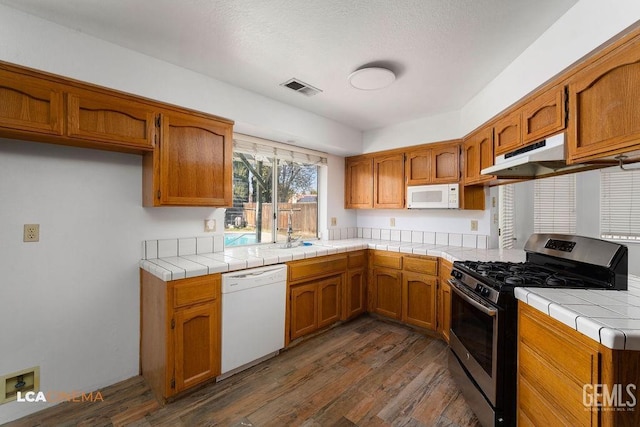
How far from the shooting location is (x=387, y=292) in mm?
3223

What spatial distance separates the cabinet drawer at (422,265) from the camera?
285 centimetres

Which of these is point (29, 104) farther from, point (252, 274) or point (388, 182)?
point (388, 182)

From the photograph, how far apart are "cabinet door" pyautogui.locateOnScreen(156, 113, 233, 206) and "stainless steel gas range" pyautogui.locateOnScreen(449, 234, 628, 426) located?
6.74 ft

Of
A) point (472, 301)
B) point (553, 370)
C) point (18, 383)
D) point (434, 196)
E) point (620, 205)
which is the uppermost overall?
point (434, 196)

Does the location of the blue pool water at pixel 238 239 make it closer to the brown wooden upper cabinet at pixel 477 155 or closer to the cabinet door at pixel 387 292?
the cabinet door at pixel 387 292

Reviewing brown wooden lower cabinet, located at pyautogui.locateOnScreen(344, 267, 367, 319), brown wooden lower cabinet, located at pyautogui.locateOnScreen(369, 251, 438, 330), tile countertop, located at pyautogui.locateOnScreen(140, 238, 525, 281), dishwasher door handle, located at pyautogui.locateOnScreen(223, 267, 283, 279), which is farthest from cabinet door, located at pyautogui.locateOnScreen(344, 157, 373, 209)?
dishwasher door handle, located at pyautogui.locateOnScreen(223, 267, 283, 279)

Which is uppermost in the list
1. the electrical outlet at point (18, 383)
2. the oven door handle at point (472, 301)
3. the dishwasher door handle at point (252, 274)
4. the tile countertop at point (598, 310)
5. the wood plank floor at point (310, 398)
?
the tile countertop at point (598, 310)

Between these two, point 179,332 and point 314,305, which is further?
point 314,305

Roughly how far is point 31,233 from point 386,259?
3.00 meters

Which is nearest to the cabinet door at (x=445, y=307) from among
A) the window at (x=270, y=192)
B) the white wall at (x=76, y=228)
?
the window at (x=270, y=192)

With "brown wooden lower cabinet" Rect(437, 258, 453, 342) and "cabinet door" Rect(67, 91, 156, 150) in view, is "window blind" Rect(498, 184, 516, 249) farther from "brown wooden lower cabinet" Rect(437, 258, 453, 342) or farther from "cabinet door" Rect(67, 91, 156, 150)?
"cabinet door" Rect(67, 91, 156, 150)

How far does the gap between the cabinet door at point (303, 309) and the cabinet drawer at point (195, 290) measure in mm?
770

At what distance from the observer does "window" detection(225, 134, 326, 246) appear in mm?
3000

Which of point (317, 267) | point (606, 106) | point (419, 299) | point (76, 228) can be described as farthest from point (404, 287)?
point (76, 228)
